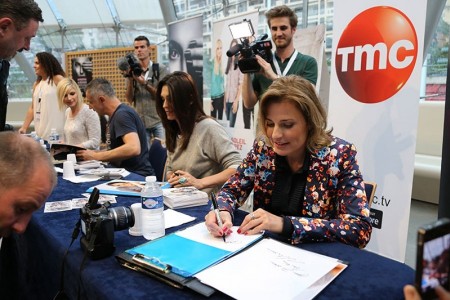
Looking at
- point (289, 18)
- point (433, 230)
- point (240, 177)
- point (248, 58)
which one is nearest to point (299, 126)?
point (240, 177)

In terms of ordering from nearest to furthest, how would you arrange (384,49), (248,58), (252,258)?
(252,258) < (384,49) < (248,58)

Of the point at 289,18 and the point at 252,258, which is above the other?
the point at 289,18

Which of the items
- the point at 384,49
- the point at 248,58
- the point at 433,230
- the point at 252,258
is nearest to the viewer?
the point at 433,230

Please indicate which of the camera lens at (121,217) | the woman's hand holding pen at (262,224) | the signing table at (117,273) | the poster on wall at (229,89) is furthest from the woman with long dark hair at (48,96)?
the woman's hand holding pen at (262,224)

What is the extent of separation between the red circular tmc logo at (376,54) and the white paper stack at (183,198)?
128 cm

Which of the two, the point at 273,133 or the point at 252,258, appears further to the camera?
the point at 273,133

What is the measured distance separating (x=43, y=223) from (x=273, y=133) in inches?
37.3

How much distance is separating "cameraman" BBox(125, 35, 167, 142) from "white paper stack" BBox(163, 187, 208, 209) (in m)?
2.67

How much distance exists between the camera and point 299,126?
1405 mm

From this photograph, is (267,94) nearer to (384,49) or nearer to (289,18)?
(384,49)

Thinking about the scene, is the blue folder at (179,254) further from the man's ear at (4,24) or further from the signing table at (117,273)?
the man's ear at (4,24)

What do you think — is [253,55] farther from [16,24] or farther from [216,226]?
[216,226]

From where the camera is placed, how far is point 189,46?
14.8 feet

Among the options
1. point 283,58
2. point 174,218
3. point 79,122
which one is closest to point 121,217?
point 174,218
